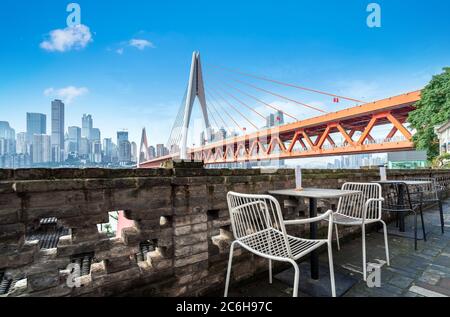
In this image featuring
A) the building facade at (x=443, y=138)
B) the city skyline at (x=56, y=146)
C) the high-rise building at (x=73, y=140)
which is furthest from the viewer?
the high-rise building at (x=73, y=140)

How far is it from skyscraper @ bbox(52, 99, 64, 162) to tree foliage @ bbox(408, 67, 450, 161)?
36.3 meters

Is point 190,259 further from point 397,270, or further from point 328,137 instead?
point 328,137

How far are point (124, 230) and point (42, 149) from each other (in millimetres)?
36135

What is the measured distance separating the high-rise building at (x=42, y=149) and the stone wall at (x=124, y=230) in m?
31.7

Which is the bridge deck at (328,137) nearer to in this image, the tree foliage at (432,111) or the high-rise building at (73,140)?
the tree foliage at (432,111)

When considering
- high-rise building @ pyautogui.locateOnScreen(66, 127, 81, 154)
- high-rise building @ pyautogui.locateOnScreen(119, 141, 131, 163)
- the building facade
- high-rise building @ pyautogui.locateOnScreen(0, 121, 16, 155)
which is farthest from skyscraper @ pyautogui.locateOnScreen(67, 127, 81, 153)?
the building facade

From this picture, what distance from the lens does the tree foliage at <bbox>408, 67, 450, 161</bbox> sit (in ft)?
39.1

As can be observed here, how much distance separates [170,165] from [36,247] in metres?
0.83

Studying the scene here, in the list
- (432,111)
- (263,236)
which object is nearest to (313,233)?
(263,236)

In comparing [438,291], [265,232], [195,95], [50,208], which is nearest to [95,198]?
[50,208]

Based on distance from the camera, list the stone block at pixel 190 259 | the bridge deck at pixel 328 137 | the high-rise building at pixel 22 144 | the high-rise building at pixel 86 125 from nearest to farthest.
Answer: the stone block at pixel 190 259 < the bridge deck at pixel 328 137 < the high-rise building at pixel 22 144 < the high-rise building at pixel 86 125

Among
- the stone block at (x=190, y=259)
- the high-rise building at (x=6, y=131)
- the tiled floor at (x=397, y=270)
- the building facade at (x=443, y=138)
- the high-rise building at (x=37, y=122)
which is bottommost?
the tiled floor at (x=397, y=270)

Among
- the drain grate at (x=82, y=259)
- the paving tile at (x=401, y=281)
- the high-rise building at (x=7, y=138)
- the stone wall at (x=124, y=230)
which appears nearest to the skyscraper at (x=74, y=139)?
the high-rise building at (x=7, y=138)

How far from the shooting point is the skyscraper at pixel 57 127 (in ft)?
103
